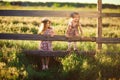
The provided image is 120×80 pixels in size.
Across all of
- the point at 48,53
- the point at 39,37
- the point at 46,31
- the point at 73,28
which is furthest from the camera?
the point at 73,28

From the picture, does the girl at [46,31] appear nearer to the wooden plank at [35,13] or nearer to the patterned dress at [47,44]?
the patterned dress at [47,44]

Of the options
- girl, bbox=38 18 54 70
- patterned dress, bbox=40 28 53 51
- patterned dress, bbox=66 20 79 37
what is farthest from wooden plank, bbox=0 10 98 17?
patterned dress, bbox=66 20 79 37

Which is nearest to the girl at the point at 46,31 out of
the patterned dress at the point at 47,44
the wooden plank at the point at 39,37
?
the patterned dress at the point at 47,44

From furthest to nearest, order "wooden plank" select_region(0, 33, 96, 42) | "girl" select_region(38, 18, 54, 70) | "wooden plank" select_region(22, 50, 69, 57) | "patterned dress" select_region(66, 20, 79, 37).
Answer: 1. "patterned dress" select_region(66, 20, 79, 37)
2. "girl" select_region(38, 18, 54, 70)
3. "wooden plank" select_region(22, 50, 69, 57)
4. "wooden plank" select_region(0, 33, 96, 42)

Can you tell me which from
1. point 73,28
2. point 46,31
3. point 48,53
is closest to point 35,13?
point 46,31

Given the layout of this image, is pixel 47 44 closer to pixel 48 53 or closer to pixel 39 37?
pixel 48 53

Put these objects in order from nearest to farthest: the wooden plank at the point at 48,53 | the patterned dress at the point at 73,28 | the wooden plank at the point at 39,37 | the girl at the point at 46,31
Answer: the wooden plank at the point at 39,37
the wooden plank at the point at 48,53
the girl at the point at 46,31
the patterned dress at the point at 73,28

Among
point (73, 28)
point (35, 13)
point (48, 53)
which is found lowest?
point (48, 53)

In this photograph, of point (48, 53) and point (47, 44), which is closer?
point (48, 53)

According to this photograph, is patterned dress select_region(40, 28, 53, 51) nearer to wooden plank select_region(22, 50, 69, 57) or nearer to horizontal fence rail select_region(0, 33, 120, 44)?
wooden plank select_region(22, 50, 69, 57)

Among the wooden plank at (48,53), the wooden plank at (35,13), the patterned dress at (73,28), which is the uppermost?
the wooden plank at (35,13)

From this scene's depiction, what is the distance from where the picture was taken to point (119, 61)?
26.3 ft

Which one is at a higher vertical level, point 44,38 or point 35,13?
point 35,13

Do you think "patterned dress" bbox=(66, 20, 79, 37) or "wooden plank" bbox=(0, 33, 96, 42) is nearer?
"wooden plank" bbox=(0, 33, 96, 42)
